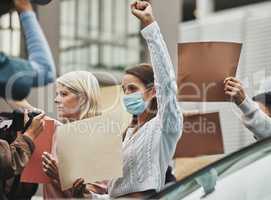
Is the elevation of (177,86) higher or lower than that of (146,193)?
higher

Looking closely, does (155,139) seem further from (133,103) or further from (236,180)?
(236,180)

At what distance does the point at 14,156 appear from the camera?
3092mm

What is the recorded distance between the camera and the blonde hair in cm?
308

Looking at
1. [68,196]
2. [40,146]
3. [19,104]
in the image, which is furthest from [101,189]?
[19,104]

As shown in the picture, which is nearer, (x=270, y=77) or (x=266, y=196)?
(x=266, y=196)

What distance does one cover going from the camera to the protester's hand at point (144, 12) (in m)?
3.08

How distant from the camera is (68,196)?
3123mm

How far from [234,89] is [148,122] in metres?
0.43

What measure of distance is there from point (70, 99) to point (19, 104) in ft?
0.80

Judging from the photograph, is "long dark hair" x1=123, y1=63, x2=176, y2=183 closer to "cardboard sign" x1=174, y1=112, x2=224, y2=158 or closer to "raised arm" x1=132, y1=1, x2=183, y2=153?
"raised arm" x1=132, y1=1, x2=183, y2=153

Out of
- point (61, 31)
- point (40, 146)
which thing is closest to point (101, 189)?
point (40, 146)

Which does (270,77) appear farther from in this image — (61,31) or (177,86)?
(61,31)

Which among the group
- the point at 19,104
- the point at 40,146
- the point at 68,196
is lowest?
the point at 68,196

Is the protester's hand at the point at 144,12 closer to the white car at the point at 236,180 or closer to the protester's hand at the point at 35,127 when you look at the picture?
the protester's hand at the point at 35,127
